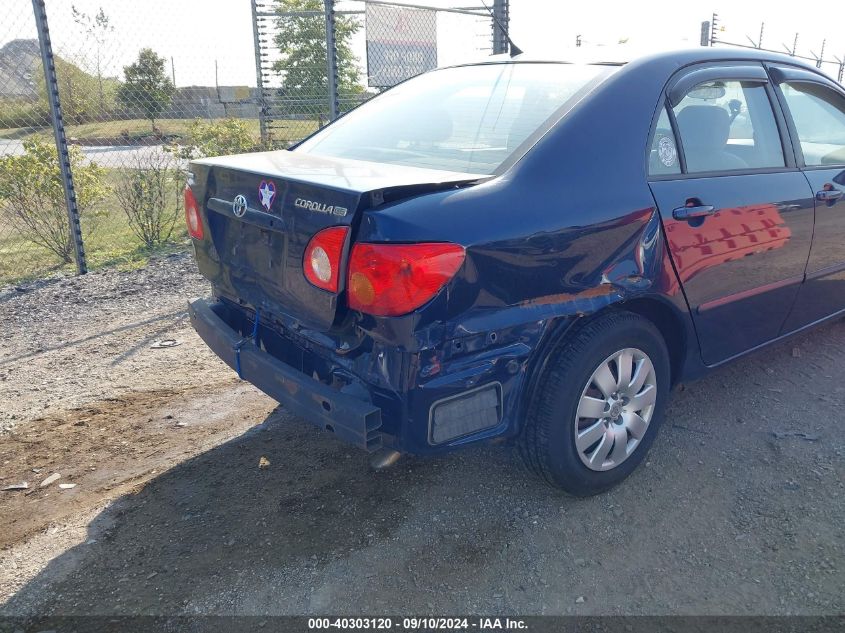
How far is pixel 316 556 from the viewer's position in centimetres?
264

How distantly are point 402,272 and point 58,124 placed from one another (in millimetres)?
4925

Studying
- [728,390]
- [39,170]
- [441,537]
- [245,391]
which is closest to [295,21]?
[39,170]

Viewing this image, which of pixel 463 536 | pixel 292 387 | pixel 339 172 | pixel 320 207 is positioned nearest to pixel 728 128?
pixel 339 172

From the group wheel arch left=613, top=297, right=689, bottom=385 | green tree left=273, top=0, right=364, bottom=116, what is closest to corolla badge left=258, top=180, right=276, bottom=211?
wheel arch left=613, top=297, right=689, bottom=385

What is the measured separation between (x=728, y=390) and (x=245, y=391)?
278 cm

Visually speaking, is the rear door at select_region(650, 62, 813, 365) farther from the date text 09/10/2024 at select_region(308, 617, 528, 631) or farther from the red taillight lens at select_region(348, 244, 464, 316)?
the date text 09/10/2024 at select_region(308, 617, 528, 631)

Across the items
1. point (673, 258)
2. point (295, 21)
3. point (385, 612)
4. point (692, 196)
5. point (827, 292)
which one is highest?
point (295, 21)

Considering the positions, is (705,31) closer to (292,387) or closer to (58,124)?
(58,124)

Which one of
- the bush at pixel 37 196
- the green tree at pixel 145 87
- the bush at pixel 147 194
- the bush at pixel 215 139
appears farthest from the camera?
the bush at pixel 215 139

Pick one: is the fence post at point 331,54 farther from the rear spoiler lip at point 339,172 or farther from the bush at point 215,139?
the rear spoiler lip at point 339,172

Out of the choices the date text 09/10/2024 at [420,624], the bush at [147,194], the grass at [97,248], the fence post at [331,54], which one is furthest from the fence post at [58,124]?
the date text 09/10/2024 at [420,624]

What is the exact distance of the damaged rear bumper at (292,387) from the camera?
235cm

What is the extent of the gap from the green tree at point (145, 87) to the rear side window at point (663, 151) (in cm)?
628

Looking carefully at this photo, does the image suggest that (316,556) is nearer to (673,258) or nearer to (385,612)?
(385,612)
